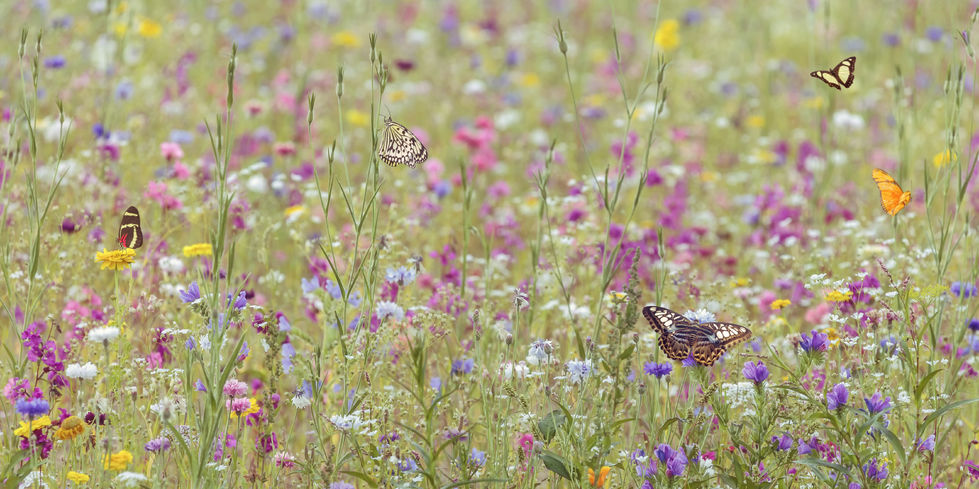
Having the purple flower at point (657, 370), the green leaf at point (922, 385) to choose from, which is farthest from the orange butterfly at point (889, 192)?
the purple flower at point (657, 370)

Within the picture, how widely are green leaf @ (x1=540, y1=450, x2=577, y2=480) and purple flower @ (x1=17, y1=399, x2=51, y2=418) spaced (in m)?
1.20

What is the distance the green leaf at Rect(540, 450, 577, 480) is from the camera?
242 centimetres

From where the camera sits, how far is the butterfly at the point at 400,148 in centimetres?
333

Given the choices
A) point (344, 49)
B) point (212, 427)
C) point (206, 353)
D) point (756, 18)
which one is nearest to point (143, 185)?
point (206, 353)

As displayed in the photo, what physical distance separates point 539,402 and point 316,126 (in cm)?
396

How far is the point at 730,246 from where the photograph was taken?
5.16 metres

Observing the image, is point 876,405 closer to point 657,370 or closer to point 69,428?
point 657,370

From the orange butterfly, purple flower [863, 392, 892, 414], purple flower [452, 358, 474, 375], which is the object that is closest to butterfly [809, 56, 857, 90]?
the orange butterfly

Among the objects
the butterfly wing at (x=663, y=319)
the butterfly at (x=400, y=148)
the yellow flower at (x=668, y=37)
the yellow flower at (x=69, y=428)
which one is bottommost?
the yellow flower at (x=69, y=428)

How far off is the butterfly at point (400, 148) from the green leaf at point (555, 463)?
1201 mm

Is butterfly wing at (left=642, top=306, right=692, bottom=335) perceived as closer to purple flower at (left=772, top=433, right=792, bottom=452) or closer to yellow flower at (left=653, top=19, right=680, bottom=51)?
purple flower at (left=772, top=433, right=792, bottom=452)

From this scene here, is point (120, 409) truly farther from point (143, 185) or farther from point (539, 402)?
point (143, 185)

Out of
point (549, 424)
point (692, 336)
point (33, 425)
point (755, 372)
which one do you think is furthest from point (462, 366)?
point (33, 425)

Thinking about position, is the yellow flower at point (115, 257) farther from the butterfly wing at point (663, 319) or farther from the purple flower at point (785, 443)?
the purple flower at point (785, 443)
